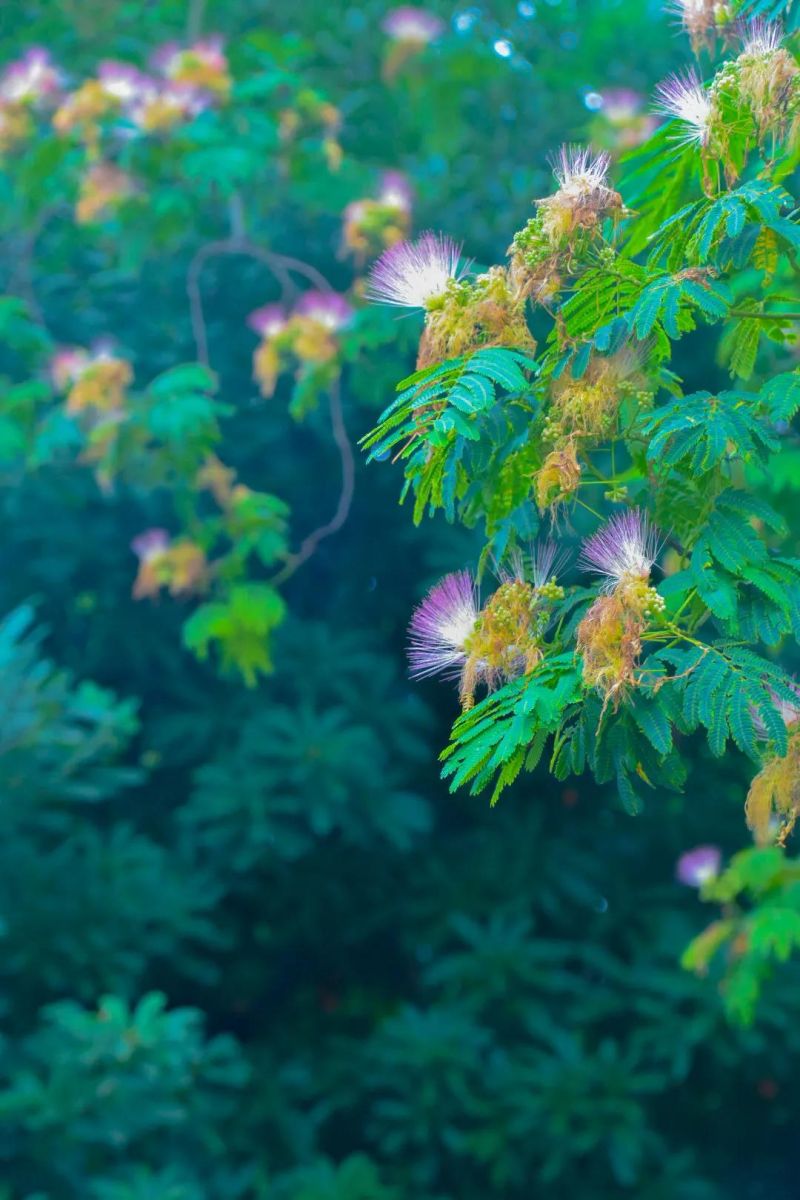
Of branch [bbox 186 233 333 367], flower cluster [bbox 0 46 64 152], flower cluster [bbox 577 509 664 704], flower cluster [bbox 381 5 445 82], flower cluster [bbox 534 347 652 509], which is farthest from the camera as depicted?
flower cluster [bbox 381 5 445 82]

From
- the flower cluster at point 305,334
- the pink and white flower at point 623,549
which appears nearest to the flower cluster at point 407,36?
the flower cluster at point 305,334

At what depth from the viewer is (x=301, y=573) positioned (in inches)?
228

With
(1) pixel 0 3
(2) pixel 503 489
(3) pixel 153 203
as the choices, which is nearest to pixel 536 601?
(2) pixel 503 489

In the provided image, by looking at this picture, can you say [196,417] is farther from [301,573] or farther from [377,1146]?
[377,1146]

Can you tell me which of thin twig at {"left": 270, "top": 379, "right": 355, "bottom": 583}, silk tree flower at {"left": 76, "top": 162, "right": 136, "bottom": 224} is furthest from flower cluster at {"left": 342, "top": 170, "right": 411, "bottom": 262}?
silk tree flower at {"left": 76, "top": 162, "right": 136, "bottom": 224}

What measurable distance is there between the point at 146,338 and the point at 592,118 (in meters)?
2.00

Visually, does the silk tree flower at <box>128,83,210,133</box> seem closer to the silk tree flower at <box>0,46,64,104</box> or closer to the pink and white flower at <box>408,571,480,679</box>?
the silk tree flower at <box>0,46,64,104</box>

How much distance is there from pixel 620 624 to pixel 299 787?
357cm

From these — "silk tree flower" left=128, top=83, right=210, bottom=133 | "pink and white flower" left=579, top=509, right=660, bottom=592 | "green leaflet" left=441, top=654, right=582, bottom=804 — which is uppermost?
"silk tree flower" left=128, top=83, right=210, bottom=133

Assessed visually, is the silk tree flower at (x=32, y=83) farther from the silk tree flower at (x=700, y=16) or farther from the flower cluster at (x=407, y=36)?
the silk tree flower at (x=700, y=16)

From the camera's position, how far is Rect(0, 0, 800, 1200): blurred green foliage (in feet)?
16.3

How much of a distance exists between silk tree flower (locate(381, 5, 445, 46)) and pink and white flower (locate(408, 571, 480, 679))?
12.7 feet

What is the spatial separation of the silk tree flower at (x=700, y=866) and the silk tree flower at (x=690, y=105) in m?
3.51

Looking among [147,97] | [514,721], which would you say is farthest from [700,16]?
[147,97]
